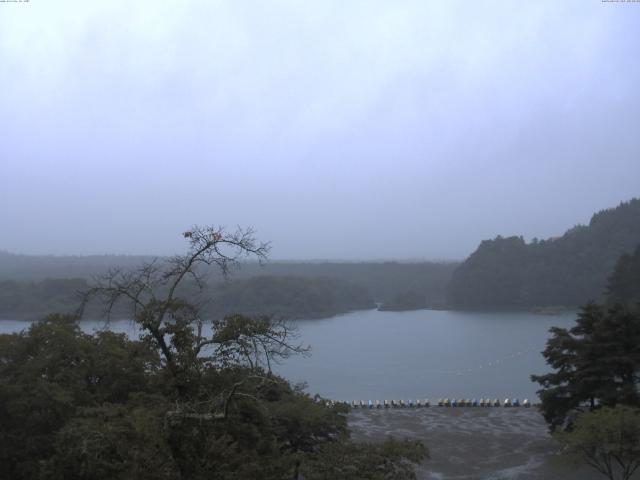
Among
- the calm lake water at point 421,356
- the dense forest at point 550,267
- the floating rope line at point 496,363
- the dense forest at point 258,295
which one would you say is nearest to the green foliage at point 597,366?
the calm lake water at point 421,356

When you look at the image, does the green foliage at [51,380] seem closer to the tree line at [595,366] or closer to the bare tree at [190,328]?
the bare tree at [190,328]

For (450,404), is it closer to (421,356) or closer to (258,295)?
(421,356)

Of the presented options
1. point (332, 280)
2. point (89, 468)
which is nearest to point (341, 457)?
point (89, 468)

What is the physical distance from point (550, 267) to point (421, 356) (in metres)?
27.5

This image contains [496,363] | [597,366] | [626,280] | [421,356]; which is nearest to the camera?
[597,366]

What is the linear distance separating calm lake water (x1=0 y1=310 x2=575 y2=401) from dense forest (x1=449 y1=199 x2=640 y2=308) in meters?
3.84

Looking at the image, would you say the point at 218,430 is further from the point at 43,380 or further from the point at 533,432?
the point at 533,432

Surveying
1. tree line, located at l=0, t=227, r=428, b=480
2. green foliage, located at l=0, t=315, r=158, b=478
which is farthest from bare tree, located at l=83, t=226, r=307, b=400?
green foliage, located at l=0, t=315, r=158, b=478

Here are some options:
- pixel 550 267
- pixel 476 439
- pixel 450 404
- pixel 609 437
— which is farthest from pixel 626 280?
pixel 550 267

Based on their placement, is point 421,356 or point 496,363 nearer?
point 496,363

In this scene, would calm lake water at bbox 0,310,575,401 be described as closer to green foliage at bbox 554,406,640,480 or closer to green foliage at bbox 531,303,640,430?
green foliage at bbox 531,303,640,430

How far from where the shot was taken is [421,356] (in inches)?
1423

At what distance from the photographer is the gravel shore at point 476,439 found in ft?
41.0

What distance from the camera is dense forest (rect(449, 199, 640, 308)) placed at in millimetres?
55906
